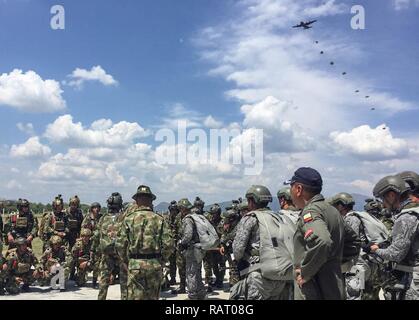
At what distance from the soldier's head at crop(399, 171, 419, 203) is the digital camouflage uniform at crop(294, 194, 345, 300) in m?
1.73

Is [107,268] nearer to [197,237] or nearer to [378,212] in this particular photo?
[197,237]

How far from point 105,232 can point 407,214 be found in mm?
6341

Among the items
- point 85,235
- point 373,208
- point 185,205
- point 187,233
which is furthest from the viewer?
point 373,208

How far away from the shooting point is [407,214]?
482 centimetres

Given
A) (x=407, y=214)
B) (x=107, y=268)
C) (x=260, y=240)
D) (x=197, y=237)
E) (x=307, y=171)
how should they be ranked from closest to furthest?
(x=307, y=171)
(x=407, y=214)
(x=260, y=240)
(x=107, y=268)
(x=197, y=237)

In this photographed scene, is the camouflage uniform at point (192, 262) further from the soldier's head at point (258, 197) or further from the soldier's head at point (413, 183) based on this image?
the soldier's head at point (413, 183)

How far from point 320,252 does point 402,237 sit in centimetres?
170

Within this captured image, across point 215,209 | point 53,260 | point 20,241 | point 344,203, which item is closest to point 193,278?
point 215,209

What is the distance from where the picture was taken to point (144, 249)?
21.1 feet

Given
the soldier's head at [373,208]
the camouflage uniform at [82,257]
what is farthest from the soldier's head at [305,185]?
the camouflage uniform at [82,257]

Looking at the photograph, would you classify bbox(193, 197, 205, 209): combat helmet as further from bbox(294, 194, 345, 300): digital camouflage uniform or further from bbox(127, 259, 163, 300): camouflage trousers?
bbox(294, 194, 345, 300): digital camouflage uniform

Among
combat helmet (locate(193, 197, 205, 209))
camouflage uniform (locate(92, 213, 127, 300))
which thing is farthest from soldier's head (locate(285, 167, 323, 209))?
combat helmet (locate(193, 197, 205, 209))

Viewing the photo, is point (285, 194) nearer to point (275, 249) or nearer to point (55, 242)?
point (275, 249)
